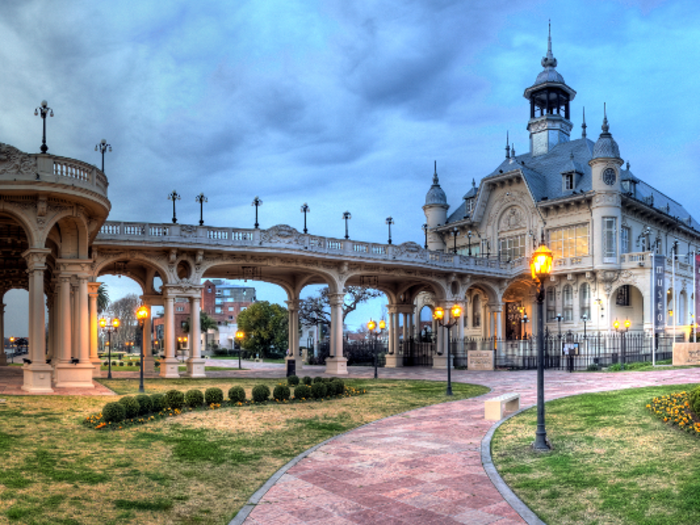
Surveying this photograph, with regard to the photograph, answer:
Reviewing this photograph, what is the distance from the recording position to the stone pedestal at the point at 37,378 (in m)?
20.9

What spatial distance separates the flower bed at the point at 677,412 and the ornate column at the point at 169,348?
81.4ft

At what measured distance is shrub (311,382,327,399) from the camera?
21.9m

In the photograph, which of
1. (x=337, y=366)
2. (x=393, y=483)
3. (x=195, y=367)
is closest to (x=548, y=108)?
(x=337, y=366)

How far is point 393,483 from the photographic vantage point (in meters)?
10.1

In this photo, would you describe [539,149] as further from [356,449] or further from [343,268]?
[356,449]

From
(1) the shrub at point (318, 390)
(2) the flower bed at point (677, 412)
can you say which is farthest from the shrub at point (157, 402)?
(2) the flower bed at point (677, 412)

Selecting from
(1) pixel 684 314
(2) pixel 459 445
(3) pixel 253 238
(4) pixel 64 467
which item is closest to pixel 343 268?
(3) pixel 253 238

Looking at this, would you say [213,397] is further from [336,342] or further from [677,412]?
[336,342]

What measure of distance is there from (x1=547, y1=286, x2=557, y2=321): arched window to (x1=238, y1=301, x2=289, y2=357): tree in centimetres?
3312

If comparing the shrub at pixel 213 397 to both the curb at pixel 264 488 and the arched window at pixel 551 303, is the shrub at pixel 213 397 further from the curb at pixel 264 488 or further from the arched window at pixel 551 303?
the arched window at pixel 551 303

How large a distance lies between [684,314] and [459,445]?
48.6m

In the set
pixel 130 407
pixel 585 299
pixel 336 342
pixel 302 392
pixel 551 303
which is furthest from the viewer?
pixel 551 303

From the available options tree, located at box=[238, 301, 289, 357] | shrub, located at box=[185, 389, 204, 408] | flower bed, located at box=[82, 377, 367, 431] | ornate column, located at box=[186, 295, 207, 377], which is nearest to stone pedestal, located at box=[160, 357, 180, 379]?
ornate column, located at box=[186, 295, 207, 377]

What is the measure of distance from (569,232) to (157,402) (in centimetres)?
4106
